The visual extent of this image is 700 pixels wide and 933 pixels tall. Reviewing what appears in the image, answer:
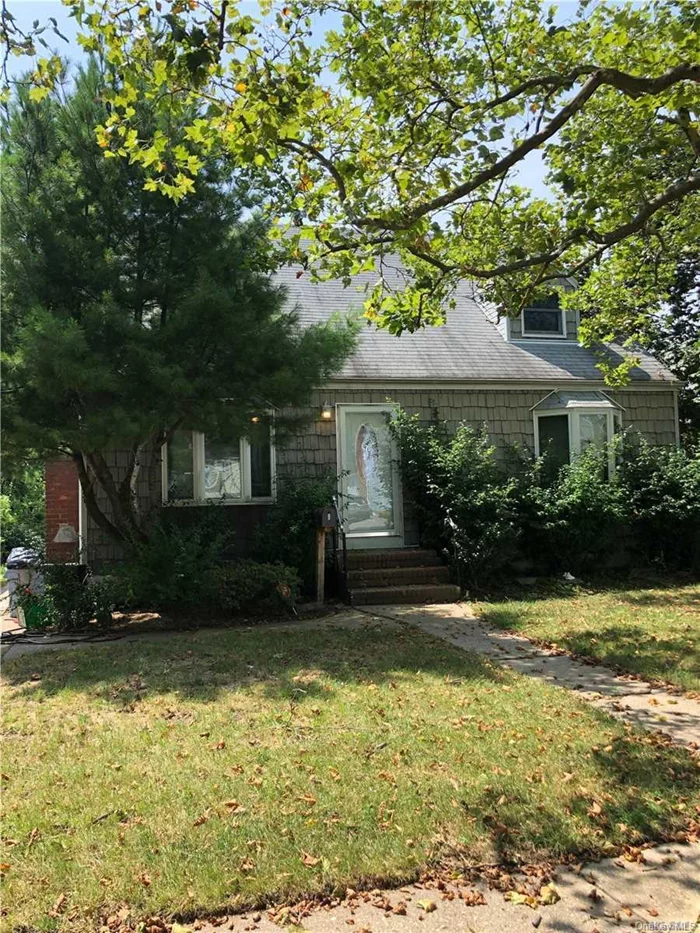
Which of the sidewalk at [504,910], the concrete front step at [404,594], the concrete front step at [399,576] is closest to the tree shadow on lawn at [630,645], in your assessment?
the concrete front step at [404,594]

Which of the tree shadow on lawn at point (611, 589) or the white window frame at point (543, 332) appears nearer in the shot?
the tree shadow on lawn at point (611, 589)

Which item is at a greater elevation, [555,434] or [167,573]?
[555,434]

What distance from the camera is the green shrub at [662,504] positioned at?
12.4 m

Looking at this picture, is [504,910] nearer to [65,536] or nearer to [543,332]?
[65,536]

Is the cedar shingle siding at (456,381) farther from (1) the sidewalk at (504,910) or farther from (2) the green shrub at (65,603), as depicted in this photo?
(1) the sidewalk at (504,910)

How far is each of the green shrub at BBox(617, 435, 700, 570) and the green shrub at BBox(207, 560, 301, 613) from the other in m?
6.43

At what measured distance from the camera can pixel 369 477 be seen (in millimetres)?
12531

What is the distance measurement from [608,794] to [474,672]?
2.55 metres

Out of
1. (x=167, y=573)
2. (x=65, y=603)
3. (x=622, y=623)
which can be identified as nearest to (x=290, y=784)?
(x=167, y=573)

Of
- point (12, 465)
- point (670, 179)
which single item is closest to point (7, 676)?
point (12, 465)

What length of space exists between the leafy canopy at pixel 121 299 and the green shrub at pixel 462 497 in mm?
3305

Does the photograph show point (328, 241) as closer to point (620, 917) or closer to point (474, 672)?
point (474, 672)

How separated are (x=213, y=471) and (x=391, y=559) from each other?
3.34m

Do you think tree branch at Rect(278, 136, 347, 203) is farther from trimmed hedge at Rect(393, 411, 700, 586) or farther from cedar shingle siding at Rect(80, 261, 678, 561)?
trimmed hedge at Rect(393, 411, 700, 586)
